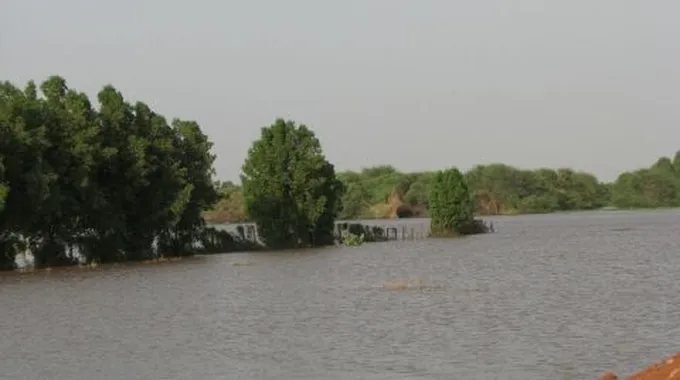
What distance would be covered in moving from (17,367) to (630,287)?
2483cm

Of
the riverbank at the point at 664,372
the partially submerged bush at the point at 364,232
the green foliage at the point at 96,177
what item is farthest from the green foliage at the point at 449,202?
the riverbank at the point at 664,372

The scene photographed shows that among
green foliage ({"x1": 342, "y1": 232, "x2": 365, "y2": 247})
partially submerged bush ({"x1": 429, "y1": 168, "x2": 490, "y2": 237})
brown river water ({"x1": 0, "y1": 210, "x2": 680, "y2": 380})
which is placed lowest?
brown river water ({"x1": 0, "y1": 210, "x2": 680, "y2": 380})

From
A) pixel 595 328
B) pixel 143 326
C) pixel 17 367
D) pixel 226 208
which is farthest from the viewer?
pixel 226 208

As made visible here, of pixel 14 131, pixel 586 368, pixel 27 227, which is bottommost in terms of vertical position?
pixel 586 368

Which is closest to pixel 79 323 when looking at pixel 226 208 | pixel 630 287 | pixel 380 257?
pixel 630 287

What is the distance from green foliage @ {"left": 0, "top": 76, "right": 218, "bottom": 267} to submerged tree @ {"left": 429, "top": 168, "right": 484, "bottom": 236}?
29.6 metres

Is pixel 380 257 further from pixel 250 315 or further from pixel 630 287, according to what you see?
pixel 250 315

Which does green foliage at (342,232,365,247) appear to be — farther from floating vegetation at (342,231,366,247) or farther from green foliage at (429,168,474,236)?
green foliage at (429,168,474,236)

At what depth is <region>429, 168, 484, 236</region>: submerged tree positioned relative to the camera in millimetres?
104562

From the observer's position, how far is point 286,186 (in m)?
91.1

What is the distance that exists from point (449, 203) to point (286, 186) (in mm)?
21887

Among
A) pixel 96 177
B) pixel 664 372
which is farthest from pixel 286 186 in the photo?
pixel 664 372

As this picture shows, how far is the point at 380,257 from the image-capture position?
7194cm

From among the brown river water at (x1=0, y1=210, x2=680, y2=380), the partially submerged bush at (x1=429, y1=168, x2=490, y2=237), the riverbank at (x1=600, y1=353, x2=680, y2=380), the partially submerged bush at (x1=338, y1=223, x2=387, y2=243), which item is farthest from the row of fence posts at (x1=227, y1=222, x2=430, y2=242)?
the riverbank at (x1=600, y1=353, x2=680, y2=380)
